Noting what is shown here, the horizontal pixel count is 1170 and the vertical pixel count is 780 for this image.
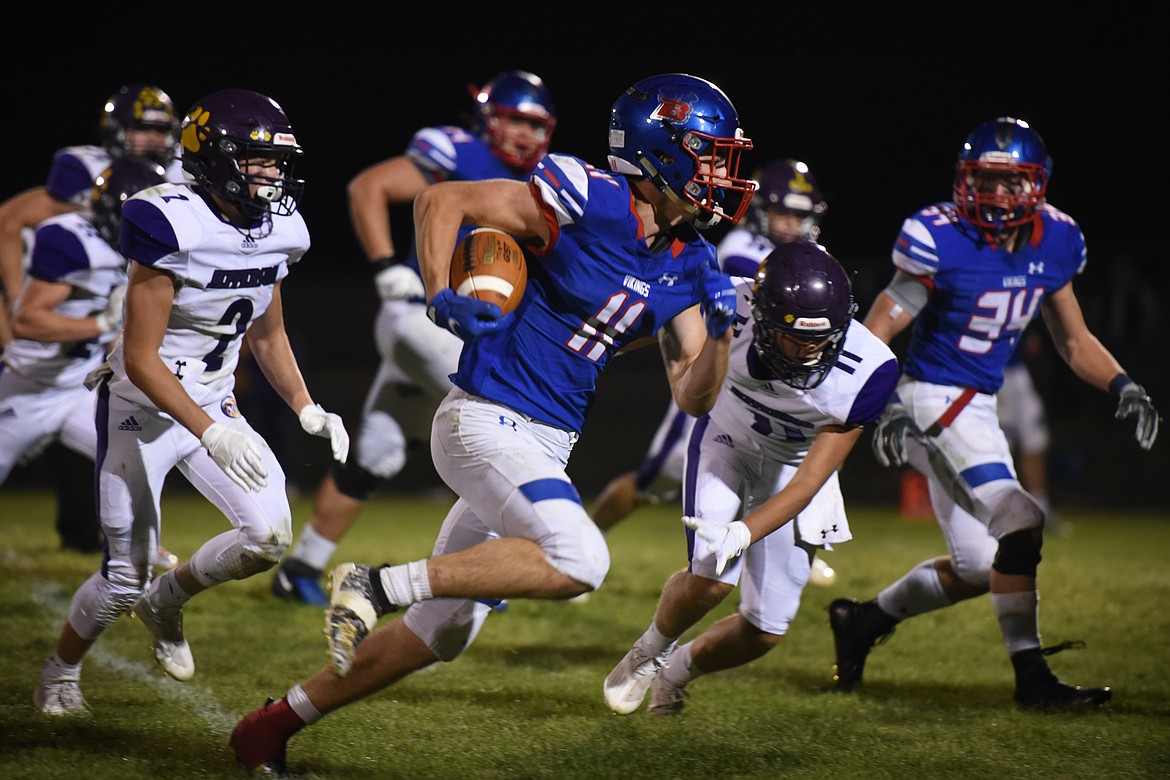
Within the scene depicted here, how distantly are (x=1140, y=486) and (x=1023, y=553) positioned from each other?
726 cm

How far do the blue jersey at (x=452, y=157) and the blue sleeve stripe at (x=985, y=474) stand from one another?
2.53 m

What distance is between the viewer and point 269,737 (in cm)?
306

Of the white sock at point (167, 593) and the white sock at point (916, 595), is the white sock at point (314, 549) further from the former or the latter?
the white sock at point (916, 595)

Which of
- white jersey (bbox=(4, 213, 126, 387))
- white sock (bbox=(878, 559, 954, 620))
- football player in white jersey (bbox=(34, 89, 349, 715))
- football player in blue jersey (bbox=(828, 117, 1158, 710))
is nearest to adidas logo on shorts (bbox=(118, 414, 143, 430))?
football player in white jersey (bbox=(34, 89, 349, 715))

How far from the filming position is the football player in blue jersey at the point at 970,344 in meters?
4.24

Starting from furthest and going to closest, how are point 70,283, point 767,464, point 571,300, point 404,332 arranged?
point 404,332 → point 70,283 → point 767,464 → point 571,300

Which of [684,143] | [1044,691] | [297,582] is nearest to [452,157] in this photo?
[297,582]

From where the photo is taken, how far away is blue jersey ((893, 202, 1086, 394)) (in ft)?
14.3

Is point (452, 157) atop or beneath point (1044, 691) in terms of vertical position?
atop

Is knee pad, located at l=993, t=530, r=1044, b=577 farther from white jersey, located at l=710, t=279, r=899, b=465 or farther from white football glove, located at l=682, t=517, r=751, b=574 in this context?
white football glove, located at l=682, t=517, r=751, b=574

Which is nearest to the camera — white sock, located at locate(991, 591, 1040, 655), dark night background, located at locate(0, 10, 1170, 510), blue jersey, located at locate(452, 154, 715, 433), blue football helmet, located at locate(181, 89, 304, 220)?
blue jersey, located at locate(452, 154, 715, 433)

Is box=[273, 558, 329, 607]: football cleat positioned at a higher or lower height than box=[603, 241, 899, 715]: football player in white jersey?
lower

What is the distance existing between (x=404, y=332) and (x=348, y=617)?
8.93ft

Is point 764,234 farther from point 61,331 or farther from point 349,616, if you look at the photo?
point 349,616
